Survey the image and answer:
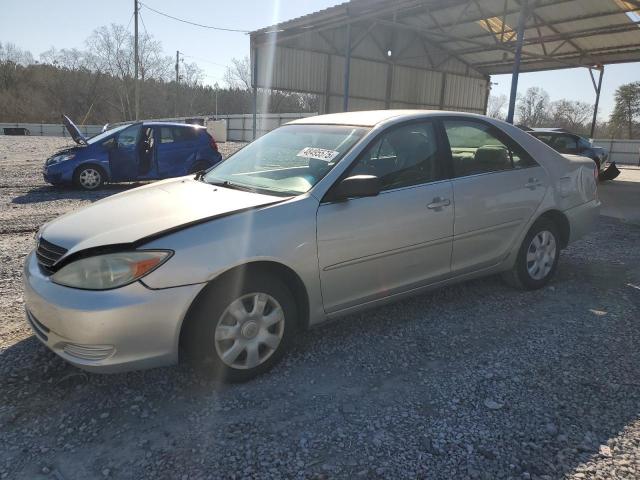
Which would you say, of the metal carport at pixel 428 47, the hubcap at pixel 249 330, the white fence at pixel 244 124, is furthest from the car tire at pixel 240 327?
the white fence at pixel 244 124

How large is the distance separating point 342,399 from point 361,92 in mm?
20264

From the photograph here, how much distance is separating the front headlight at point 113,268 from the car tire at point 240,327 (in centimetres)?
33

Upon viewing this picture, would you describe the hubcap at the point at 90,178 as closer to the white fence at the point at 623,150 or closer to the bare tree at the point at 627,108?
the white fence at the point at 623,150

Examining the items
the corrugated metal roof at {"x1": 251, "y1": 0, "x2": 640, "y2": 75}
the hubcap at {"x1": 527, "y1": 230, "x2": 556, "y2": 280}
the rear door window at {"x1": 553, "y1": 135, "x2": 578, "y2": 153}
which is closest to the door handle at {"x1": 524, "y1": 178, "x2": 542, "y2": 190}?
the hubcap at {"x1": 527, "y1": 230, "x2": 556, "y2": 280}

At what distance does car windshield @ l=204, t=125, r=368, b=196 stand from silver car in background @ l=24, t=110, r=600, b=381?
0.05 ft

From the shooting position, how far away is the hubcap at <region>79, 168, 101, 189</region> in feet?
32.8

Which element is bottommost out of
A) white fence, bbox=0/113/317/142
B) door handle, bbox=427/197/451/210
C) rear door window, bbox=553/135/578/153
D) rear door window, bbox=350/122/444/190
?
door handle, bbox=427/197/451/210

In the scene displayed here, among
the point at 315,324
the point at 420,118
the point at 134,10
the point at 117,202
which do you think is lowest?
the point at 315,324

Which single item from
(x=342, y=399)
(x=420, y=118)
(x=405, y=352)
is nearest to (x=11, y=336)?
(x=342, y=399)

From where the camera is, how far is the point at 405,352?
329 centimetres

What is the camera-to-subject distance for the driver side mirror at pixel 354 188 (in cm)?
301

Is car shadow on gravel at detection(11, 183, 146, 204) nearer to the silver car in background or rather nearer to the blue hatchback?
the blue hatchback

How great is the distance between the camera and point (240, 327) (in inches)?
109

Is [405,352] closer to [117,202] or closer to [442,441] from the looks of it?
[442,441]
